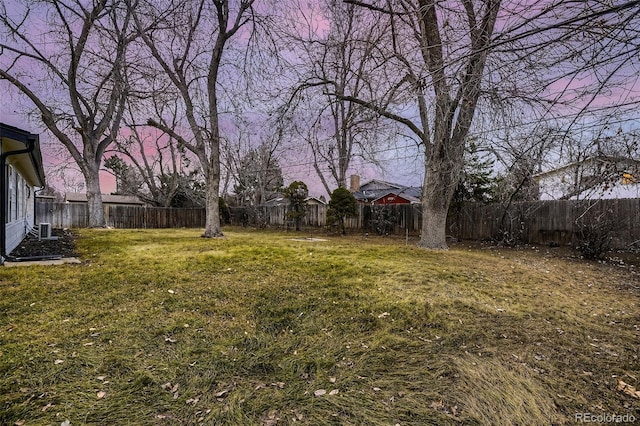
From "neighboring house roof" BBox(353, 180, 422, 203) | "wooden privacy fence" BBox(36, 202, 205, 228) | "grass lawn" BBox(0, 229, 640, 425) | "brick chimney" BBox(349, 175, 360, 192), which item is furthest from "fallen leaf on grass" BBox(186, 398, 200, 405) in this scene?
"brick chimney" BBox(349, 175, 360, 192)

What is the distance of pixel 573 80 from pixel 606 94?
38 cm

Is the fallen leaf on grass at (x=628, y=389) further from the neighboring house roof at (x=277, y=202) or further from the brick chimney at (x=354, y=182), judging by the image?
the brick chimney at (x=354, y=182)

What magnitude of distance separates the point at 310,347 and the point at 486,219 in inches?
338

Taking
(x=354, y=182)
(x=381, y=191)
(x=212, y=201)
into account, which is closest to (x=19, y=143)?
(x=212, y=201)

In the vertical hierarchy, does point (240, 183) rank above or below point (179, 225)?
above

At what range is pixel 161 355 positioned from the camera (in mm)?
2506

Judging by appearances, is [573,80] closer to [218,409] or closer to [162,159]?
[218,409]

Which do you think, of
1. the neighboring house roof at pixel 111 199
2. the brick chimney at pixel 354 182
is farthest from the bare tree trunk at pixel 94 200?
the neighboring house roof at pixel 111 199

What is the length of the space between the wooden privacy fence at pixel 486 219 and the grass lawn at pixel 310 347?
1576mm

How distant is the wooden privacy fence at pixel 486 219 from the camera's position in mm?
7043

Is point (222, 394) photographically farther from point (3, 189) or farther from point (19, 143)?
point (19, 143)

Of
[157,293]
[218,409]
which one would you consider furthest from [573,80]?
[157,293]

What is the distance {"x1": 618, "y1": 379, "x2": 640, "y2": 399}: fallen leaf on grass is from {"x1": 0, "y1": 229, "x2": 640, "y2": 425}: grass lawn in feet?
0.04

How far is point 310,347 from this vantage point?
2760 mm
